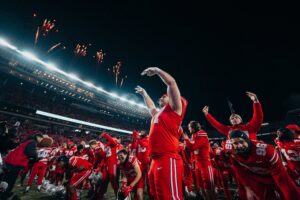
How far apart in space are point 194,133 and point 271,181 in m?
2.81

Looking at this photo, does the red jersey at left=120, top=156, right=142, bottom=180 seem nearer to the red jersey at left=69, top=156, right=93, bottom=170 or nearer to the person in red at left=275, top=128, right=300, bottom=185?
the red jersey at left=69, top=156, right=93, bottom=170

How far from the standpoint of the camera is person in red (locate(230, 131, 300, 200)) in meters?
Answer: 2.61

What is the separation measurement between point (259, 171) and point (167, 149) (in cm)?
155

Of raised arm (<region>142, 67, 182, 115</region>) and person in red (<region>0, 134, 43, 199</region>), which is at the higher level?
raised arm (<region>142, 67, 182, 115</region>)

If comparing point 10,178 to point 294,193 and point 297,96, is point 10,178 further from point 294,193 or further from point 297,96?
point 297,96

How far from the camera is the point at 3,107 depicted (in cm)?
2597

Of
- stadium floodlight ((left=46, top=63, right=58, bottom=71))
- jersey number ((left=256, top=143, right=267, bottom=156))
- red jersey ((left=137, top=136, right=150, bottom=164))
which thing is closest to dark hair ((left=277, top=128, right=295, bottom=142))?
jersey number ((left=256, top=143, right=267, bottom=156))

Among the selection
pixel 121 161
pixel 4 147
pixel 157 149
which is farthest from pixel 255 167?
pixel 4 147

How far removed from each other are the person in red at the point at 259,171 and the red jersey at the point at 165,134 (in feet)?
2.98

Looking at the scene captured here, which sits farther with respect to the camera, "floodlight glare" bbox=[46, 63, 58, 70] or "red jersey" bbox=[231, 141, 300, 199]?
"floodlight glare" bbox=[46, 63, 58, 70]

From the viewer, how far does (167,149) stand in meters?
2.60

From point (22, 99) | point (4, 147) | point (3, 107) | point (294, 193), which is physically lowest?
point (294, 193)

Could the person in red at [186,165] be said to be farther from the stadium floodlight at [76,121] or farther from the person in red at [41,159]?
the stadium floodlight at [76,121]

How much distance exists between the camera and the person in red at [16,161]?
5281 millimetres
